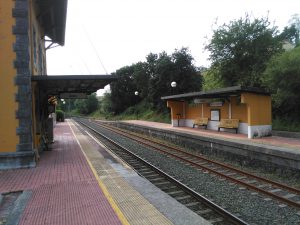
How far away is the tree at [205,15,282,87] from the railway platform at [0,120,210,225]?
576 inches

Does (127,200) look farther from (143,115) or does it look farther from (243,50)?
(143,115)

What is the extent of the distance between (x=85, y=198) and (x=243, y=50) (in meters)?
18.8

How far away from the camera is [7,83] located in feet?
33.3

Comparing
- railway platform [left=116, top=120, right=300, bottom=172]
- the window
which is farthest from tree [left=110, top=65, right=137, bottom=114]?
railway platform [left=116, top=120, right=300, bottom=172]

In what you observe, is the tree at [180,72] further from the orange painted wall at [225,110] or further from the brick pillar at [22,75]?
the brick pillar at [22,75]

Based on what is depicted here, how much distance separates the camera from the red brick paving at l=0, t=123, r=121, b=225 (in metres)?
5.65

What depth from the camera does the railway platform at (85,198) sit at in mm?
5605

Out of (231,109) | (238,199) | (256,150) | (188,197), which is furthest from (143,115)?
(238,199)

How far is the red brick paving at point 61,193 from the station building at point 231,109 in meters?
8.11

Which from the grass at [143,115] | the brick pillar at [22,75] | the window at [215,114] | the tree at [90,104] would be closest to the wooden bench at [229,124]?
the window at [215,114]

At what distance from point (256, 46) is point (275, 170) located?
13.9m

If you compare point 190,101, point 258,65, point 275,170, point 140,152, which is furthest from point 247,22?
point 275,170

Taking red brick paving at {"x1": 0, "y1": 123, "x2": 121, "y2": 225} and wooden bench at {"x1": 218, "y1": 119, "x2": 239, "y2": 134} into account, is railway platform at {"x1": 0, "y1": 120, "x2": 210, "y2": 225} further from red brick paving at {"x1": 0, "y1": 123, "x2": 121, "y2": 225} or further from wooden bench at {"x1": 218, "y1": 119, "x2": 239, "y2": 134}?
wooden bench at {"x1": 218, "y1": 119, "x2": 239, "y2": 134}

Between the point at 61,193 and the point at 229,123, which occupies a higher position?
the point at 229,123
